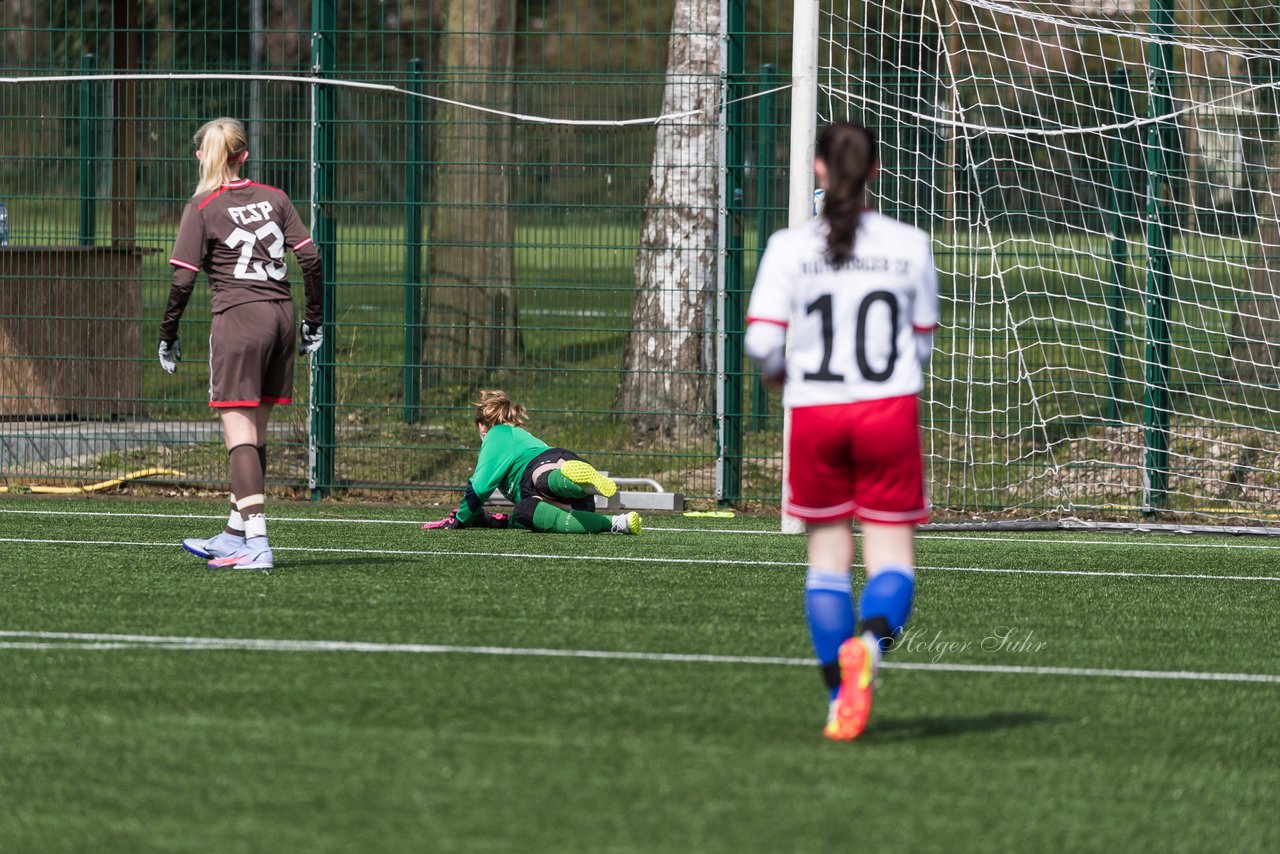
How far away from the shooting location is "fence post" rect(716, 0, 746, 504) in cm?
1116

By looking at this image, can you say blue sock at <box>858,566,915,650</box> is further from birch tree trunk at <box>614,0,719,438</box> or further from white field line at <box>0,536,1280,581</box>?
birch tree trunk at <box>614,0,719,438</box>

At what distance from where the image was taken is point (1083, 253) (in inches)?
434

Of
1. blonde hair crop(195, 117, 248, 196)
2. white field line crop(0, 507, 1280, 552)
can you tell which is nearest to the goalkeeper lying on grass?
white field line crop(0, 507, 1280, 552)

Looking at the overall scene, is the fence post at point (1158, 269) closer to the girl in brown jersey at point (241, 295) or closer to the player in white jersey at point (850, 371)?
the girl in brown jersey at point (241, 295)

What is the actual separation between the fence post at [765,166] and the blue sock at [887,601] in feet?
20.7

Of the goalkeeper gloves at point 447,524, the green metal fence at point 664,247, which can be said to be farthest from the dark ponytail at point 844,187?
the green metal fence at point 664,247

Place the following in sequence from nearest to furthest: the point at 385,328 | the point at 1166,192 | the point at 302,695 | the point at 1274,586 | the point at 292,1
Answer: the point at 302,695 → the point at 1274,586 → the point at 1166,192 → the point at 385,328 → the point at 292,1

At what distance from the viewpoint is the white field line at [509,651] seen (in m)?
5.84

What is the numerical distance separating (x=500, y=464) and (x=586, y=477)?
1.56 feet

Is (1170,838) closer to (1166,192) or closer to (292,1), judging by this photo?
(1166,192)

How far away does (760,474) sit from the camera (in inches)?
452

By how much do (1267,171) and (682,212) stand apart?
3640 millimetres

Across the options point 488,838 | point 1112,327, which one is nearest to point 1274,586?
point 1112,327

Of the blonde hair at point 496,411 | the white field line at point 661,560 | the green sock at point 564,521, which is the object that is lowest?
the white field line at point 661,560
